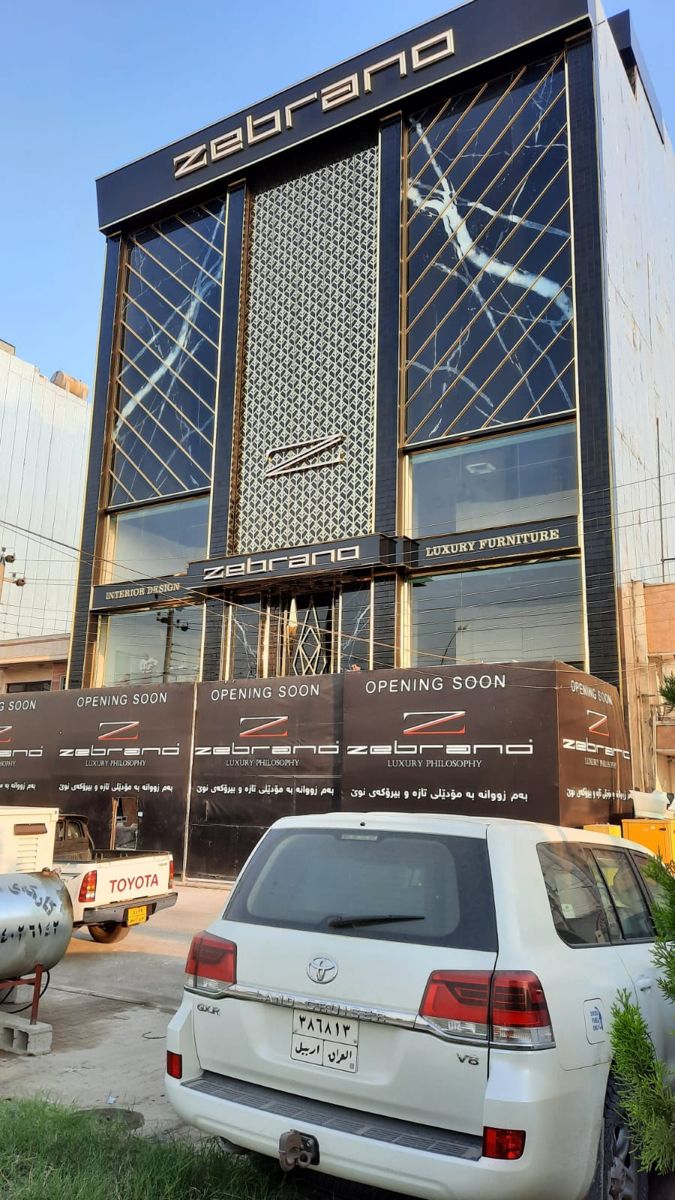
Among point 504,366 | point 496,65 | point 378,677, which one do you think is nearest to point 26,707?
point 378,677

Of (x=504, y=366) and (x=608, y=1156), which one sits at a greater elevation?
(x=504, y=366)

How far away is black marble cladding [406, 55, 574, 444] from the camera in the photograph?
2130 cm

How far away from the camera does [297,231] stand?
26.1 metres

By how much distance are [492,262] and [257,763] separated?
1424cm

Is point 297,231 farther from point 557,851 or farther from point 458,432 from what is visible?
point 557,851

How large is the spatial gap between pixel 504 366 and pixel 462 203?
5151 millimetres

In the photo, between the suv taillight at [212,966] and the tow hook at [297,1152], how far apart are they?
0.64m

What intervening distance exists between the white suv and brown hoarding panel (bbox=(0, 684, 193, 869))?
48.6 feet

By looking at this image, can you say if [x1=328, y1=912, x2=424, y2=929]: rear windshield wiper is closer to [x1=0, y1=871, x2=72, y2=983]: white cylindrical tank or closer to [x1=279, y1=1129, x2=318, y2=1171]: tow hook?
[x1=279, y1=1129, x2=318, y2=1171]: tow hook

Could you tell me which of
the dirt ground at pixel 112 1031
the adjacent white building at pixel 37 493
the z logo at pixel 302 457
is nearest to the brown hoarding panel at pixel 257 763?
the dirt ground at pixel 112 1031

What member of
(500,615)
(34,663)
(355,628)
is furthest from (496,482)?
(34,663)

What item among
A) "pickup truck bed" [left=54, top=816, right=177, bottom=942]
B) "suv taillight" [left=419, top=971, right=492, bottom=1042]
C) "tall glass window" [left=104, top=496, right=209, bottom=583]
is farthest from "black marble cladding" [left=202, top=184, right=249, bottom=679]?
"suv taillight" [left=419, top=971, right=492, bottom=1042]

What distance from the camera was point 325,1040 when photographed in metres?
3.21

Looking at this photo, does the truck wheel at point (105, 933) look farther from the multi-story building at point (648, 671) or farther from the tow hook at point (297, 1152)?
the multi-story building at point (648, 671)
